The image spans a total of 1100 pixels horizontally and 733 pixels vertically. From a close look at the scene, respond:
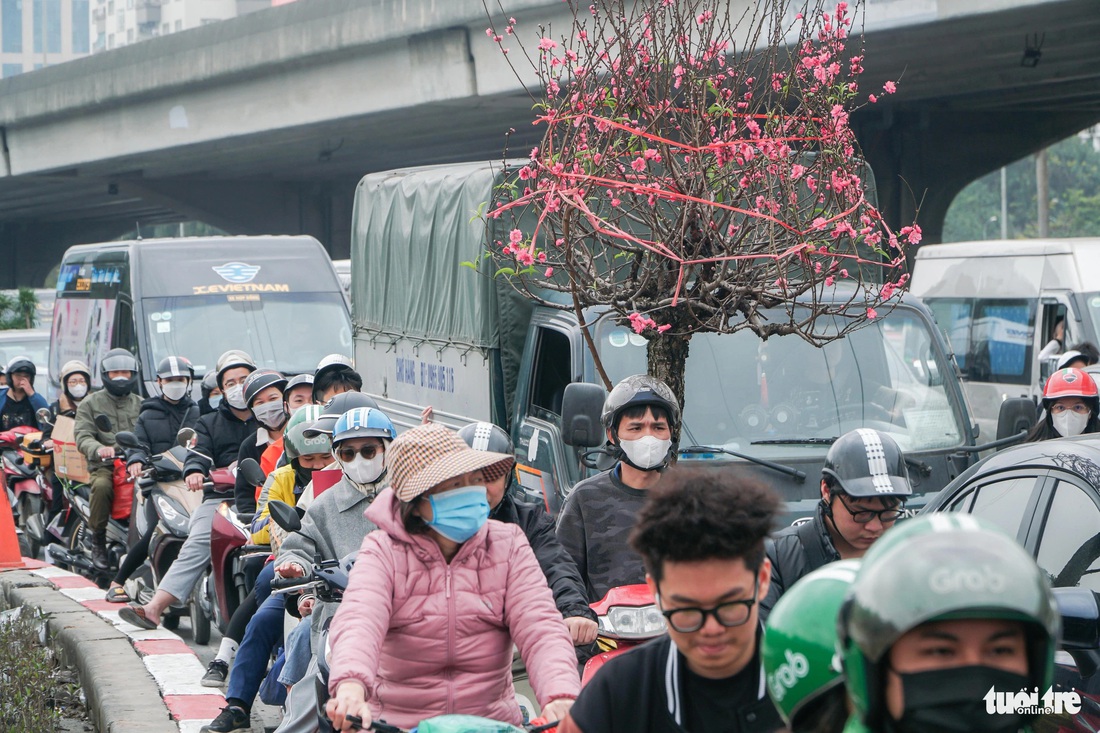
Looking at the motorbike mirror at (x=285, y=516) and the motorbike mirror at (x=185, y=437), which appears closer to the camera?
the motorbike mirror at (x=285, y=516)

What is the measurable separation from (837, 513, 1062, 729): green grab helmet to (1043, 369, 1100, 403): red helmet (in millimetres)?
6504

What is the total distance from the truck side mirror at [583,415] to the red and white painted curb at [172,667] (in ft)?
6.81

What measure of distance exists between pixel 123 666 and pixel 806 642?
611 cm

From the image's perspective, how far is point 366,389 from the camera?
1273cm

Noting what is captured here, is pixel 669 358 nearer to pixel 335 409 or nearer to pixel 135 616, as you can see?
pixel 335 409

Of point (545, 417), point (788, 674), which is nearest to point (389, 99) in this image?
point (545, 417)

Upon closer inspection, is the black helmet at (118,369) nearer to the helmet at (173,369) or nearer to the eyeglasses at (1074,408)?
the helmet at (173,369)

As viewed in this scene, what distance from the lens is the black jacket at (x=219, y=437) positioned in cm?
923

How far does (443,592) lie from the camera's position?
151 inches

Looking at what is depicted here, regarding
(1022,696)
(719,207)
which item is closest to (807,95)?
(719,207)

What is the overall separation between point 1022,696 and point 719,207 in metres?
4.15

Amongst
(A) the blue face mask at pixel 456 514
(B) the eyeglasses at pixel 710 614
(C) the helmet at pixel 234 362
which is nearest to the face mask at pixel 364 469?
(A) the blue face mask at pixel 456 514

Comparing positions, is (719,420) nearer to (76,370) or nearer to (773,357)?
(773,357)

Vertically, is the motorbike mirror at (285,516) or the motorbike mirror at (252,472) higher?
the motorbike mirror at (285,516)
